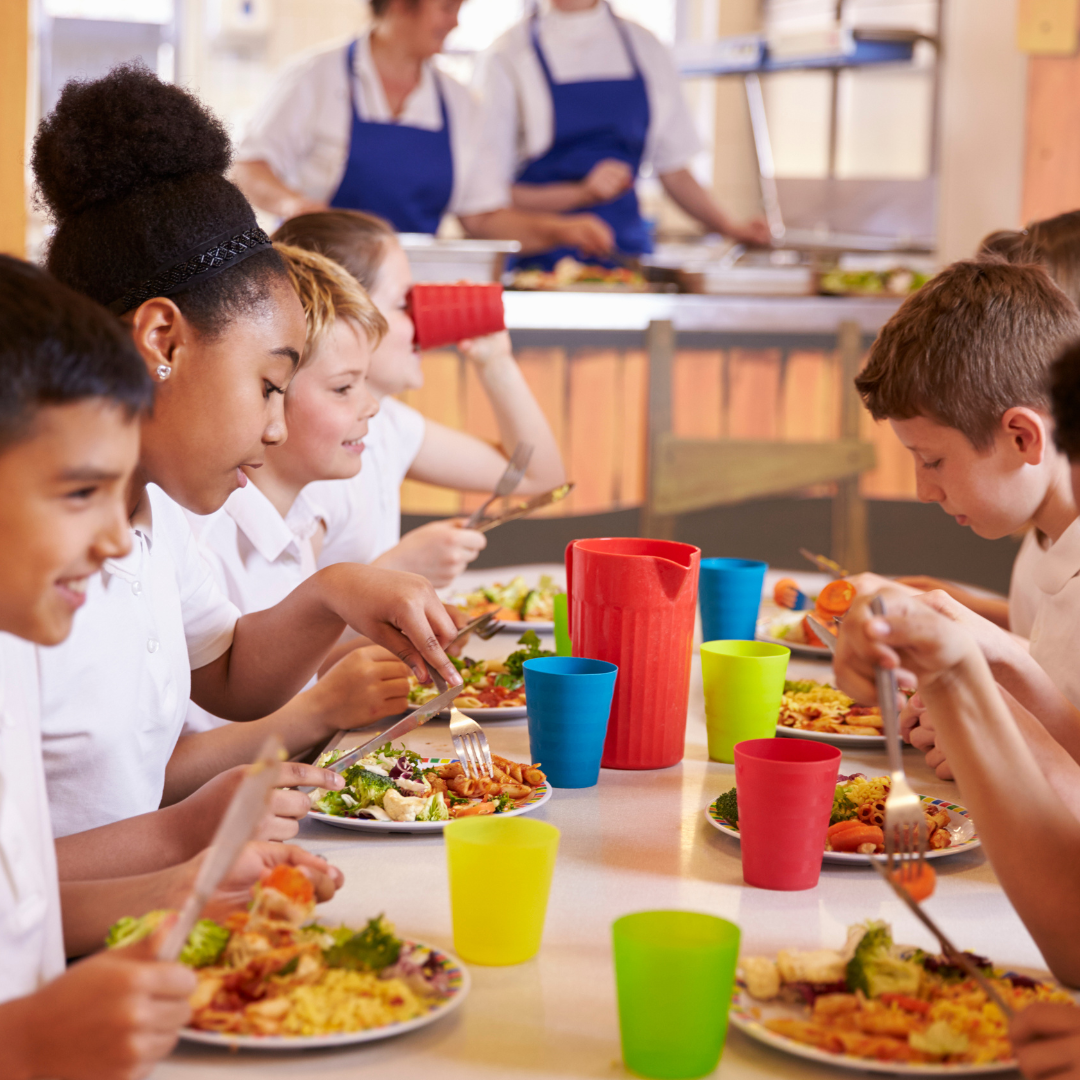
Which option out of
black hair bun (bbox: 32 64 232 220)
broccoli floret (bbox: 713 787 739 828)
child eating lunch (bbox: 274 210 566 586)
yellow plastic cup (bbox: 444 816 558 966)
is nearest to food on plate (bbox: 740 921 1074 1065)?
yellow plastic cup (bbox: 444 816 558 966)

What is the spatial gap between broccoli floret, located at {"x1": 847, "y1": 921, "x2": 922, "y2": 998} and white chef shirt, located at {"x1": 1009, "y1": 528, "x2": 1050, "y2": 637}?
1041 mm

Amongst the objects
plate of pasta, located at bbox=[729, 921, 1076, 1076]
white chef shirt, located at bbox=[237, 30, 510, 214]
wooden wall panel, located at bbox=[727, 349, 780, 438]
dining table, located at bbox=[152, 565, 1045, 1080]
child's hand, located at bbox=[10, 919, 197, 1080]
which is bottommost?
dining table, located at bbox=[152, 565, 1045, 1080]

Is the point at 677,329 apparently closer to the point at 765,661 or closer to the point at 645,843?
the point at 765,661

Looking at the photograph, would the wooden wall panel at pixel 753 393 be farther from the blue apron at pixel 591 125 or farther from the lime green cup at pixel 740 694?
the lime green cup at pixel 740 694

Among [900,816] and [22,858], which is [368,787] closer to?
[22,858]

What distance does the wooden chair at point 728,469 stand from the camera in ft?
11.6

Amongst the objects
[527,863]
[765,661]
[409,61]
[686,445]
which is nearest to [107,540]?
[527,863]

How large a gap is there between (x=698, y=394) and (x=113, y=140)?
107 inches

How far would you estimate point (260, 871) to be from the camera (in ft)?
2.81

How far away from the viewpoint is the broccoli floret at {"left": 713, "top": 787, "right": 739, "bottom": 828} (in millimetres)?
1088

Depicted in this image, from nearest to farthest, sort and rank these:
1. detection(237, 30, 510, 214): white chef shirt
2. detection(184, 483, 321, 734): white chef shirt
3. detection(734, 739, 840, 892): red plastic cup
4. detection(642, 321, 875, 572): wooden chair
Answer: detection(734, 739, 840, 892): red plastic cup < detection(184, 483, 321, 734): white chef shirt < detection(642, 321, 875, 572): wooden chair < detection(237, 30, 510, 214): white chef shirt

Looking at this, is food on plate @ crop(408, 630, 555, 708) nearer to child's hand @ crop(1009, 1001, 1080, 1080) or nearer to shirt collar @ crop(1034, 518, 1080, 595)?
shirt collar @ crop(1034, 518, 1080, 595)

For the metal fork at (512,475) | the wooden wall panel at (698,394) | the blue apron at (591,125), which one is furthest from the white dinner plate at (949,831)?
the blue apron at (591,125)

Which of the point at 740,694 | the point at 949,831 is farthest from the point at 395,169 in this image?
the point at 949,831
